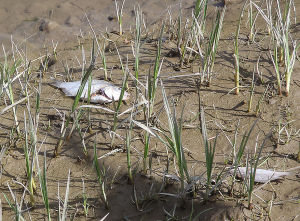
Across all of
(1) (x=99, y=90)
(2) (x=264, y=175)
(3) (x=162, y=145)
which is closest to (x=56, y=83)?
(1) (x=99, y=90)

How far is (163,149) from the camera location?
2.38 m

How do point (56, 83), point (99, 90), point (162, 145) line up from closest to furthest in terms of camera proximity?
1. point (162, 145)
2. point (99, 90)
3. point (56, 83)

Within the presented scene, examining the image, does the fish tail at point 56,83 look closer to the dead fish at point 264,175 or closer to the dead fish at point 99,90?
the dead fish at point 99,90

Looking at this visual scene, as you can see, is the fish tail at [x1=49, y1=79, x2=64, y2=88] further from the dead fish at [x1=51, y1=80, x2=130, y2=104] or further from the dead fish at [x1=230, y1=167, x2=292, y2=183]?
the dead fish at [x1=230, y1=167, x2=292, y2=183]

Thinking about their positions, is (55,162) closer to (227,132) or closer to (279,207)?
(227,132)

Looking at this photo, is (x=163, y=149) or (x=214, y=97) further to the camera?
(x=214, y=97)

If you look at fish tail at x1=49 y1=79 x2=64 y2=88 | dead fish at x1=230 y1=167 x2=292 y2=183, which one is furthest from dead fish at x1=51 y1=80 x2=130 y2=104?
dead fish at x1=230 y1=167 x2=292 y2=183

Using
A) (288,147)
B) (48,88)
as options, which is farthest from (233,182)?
(48,88)

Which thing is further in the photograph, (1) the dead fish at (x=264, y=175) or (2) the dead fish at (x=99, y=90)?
(2) the dead fish at (x=99, y=90)

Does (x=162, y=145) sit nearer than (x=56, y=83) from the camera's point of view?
Yes

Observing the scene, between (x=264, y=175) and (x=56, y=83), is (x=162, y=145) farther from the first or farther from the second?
(x=56, y=83)

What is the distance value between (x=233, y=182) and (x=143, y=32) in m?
2.24

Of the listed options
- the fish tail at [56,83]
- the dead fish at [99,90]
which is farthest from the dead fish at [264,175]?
the fish tail at [56,83]

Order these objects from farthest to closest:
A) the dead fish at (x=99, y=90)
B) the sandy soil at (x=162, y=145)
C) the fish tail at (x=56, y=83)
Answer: the fish tail at (x=56, y=83), the dead fish at (x=99, y=90), the sandy soil at (x=162, y=145)
